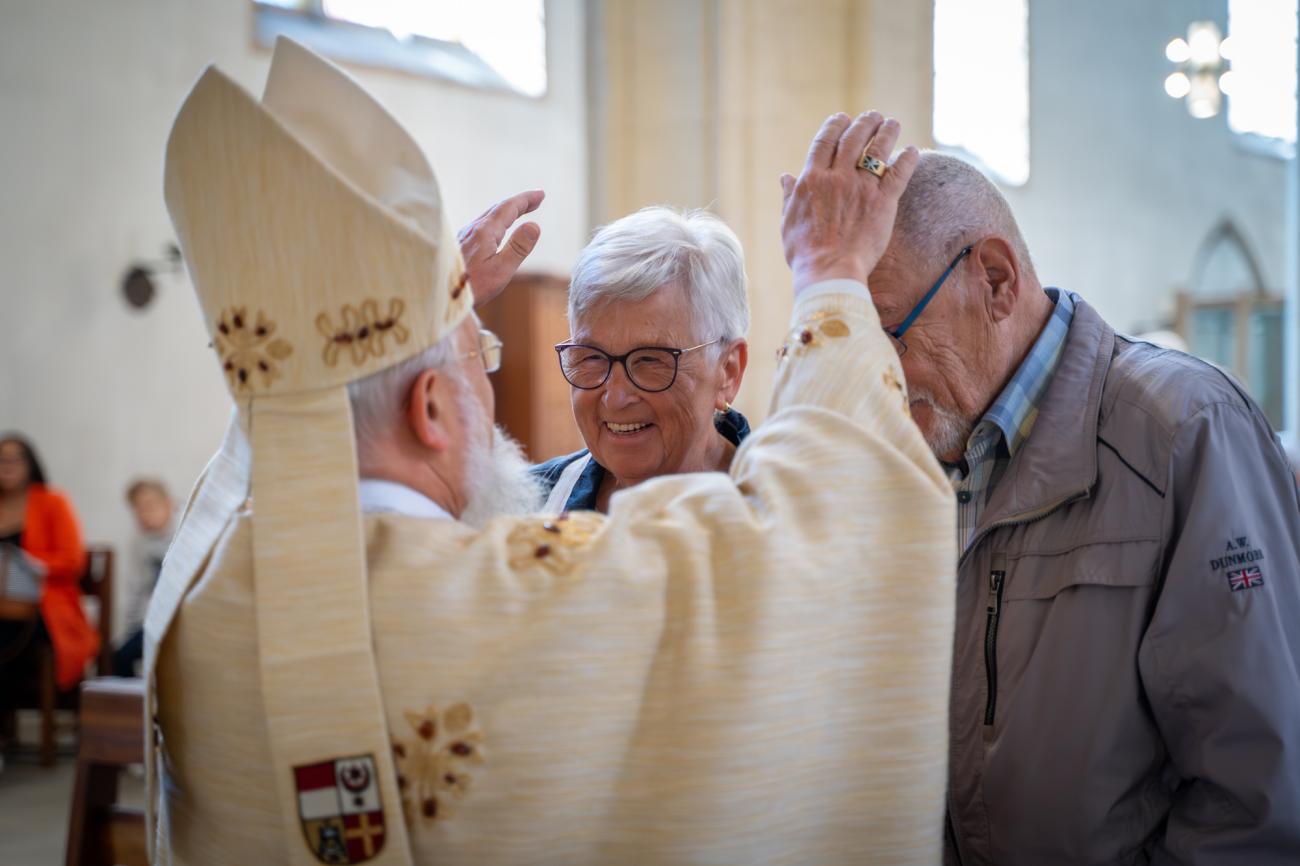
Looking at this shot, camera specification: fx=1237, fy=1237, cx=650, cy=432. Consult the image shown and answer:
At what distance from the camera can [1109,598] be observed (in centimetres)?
171

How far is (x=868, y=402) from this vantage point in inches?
57.7

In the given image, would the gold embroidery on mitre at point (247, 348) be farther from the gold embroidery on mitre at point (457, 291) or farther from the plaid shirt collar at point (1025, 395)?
the plaid shirt collar at point (1025, 395)

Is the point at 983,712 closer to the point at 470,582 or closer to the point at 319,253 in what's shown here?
the point at 470,582

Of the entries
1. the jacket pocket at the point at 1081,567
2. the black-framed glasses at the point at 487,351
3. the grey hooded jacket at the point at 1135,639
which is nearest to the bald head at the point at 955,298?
the grey hooded jacket at the point at 1135,639

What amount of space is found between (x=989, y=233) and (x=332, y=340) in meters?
1.11

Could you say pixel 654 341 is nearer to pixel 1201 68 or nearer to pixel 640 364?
pixel 640 364

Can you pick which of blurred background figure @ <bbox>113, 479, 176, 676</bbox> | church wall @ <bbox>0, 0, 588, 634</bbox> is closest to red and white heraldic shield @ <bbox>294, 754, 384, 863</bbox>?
blurred background figure @ <bbox>113, 479, 176, 676</bbox>

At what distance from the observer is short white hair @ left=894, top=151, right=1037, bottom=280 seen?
196cm

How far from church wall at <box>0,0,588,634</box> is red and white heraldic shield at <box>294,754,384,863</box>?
7.34 m

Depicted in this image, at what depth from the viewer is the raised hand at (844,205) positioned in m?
1.56

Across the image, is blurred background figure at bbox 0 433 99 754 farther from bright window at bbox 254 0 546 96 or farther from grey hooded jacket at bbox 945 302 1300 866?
grey hooded jacket at bbox 945 302 1300 866

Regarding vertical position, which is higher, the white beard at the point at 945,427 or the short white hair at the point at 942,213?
the short white hair at the point at 942,213

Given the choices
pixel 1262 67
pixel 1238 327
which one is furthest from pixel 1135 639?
pixel 1262 67

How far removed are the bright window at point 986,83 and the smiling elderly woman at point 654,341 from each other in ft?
39.9
